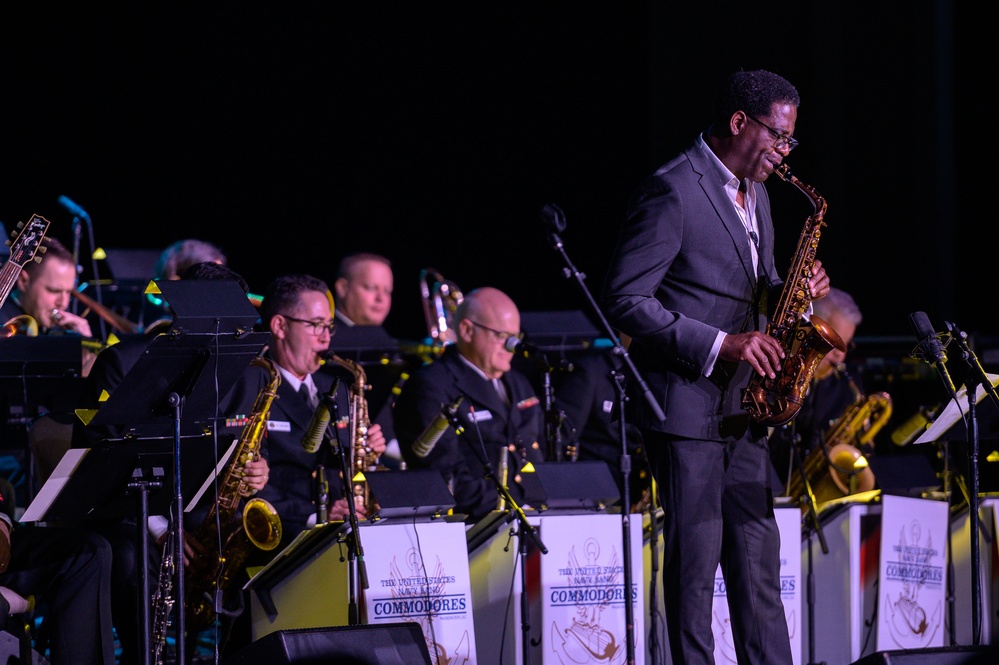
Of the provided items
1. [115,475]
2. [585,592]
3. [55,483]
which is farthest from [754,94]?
[55,483]

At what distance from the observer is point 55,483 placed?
406cm

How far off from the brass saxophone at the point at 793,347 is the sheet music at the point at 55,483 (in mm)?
2179

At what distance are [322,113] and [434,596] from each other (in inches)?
207

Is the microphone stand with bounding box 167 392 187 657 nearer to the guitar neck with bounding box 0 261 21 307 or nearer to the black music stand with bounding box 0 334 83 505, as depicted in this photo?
the guitar neck with bounding box 0 261 21 307

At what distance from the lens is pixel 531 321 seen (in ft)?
24.2

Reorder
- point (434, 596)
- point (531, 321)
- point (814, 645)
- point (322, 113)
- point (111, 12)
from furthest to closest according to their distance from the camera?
point (322, 113) < point (111, 12) < point (531, 321) < point (814, 645) < point (434, 596)

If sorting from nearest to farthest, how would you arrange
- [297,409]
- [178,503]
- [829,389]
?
1. [178,503]
2. [297,409]
3. [829,389]

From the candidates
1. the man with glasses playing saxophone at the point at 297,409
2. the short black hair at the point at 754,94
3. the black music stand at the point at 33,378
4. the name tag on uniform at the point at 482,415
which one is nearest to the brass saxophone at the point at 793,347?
the short black hair at the point at 754,94

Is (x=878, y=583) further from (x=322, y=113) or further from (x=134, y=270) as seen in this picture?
(x=322, y=113)

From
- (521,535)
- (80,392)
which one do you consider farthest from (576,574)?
(80,392)

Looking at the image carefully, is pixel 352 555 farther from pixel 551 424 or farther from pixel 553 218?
pixel 551 424

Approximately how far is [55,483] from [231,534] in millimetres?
1387

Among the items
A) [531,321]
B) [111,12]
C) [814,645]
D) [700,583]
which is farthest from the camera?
[111,12]

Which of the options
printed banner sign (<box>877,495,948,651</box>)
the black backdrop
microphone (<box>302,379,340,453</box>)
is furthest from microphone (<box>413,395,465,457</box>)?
the black backdrop
